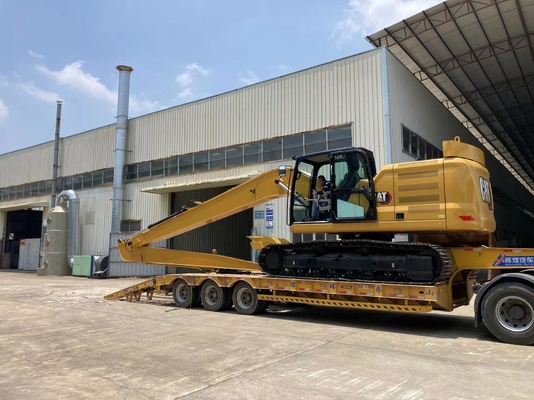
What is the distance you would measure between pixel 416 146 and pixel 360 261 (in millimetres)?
10849

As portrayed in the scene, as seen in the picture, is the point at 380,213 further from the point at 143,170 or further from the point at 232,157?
the point at 143,170

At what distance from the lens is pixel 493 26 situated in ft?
60.4

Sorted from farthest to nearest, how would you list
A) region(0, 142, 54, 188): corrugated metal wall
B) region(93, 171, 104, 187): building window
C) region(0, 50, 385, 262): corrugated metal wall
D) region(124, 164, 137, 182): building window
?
region(0, 142, 54, 188): corrugated metal wall, region(93, 171, 104, 187): building window, region(124, 164, 137, 182): building window, region(0, 50, 385, 262): corrugated metal wall

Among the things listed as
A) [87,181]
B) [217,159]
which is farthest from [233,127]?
[87,181]

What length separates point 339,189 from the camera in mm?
8523

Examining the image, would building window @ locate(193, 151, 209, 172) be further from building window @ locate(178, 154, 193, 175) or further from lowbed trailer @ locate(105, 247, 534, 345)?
lowbed trailer @ locate(105, 247, 534, 345)

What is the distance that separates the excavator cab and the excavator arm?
2.61ft

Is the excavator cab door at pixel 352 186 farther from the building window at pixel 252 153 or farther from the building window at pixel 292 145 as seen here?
the building window at pixel 252 153

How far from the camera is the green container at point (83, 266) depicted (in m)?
23.1

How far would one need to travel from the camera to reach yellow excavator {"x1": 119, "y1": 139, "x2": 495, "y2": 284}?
7.55m

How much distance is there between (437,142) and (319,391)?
18.5m

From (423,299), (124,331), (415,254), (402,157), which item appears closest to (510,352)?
(423,299)

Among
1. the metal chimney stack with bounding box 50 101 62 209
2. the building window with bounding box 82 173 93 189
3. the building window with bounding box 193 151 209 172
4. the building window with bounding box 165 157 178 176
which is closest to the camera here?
the building window with bounding box 193 151 209 172

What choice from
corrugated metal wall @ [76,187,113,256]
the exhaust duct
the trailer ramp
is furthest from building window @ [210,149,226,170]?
the exhaust duct
